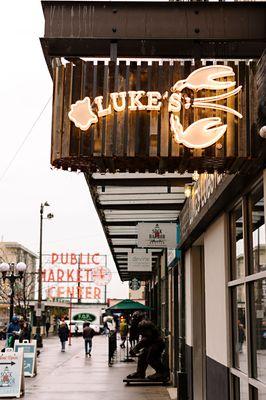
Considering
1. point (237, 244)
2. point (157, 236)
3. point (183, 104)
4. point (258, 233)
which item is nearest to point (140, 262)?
point (157, 236)

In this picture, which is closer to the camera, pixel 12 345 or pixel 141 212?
pixel 141 212

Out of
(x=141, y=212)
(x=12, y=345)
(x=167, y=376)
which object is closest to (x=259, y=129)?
(x=141, y=212)

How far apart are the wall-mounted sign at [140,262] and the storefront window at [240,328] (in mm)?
12572

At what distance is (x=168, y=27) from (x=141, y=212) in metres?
9.45

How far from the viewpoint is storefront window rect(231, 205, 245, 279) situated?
7.32 metres

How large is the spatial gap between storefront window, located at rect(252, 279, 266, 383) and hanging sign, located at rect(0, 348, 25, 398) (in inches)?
349

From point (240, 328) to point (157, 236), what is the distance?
23.0 ft

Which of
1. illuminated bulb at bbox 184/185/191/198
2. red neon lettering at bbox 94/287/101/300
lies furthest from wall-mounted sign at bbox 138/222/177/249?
red neon lettering at bbox 94/287/101/300

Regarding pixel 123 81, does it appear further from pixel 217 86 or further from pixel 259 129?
pixel 259 129

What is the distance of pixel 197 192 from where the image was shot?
9781 mm

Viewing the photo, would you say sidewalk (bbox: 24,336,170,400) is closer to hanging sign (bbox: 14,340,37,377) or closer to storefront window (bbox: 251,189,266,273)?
hanging sign (bbox: 14,340,37,377)

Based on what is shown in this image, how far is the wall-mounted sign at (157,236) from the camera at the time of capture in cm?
1407

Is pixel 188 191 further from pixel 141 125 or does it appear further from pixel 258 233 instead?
pixel 141 125

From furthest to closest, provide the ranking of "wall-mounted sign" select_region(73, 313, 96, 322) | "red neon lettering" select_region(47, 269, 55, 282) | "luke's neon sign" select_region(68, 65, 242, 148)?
"wall-mounted sign" select_region(73, 313, 96, 322), "red neon lettering" select_region(47, 269, 55, 282), "luke's neon sign" select_region(68, 65, 242, 148)
